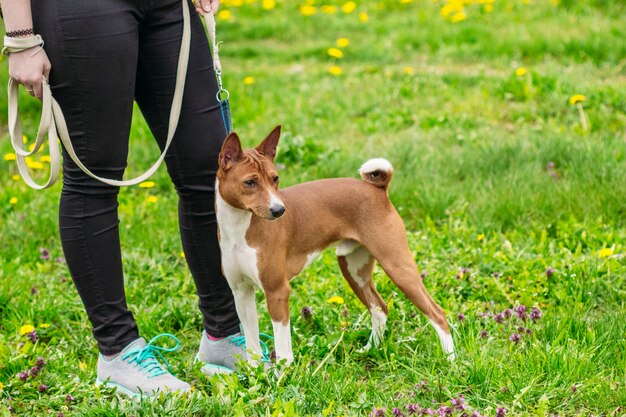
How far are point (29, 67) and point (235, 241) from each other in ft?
3.04

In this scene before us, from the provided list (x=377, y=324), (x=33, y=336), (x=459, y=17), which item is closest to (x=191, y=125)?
(x=377, y=324)

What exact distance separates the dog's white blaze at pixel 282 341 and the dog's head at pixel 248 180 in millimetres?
485

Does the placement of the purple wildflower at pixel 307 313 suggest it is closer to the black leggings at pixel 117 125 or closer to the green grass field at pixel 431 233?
the green grass field at pixel 431 233

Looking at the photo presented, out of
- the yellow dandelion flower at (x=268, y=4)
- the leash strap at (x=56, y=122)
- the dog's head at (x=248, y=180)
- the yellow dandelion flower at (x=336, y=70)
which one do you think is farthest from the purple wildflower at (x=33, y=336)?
the yellow dandelion flower at (x=268, y=4)

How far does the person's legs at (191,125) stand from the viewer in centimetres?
308

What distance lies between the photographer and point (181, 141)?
3.18 m

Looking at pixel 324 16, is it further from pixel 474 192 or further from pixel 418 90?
pixel 474 192

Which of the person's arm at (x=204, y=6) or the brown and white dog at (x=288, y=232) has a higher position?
the person's arm at (x=204, y=6)

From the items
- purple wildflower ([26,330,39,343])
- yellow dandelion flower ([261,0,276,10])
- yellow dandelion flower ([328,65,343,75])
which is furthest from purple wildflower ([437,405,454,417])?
yellow dandelion flower ([261,0,276,10])

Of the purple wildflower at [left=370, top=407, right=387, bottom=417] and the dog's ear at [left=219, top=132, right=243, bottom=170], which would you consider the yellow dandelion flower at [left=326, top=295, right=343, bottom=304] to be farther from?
the dog's ear at [left=219, top=132, right=243, bottom=170]

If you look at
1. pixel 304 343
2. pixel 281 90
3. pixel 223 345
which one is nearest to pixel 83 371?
pixel 223 345

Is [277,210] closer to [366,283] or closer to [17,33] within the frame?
[366,283]

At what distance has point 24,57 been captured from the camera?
2.83 m

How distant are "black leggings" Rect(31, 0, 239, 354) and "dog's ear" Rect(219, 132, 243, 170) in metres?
0.21
